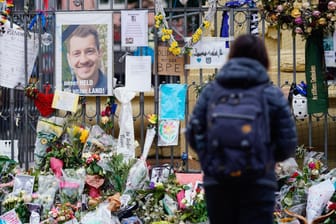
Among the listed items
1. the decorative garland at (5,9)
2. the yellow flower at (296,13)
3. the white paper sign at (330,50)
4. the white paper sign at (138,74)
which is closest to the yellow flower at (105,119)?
the white paper sign at (138,74)

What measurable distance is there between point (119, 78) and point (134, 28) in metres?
0.52

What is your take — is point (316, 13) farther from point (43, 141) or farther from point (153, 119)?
point (43, 141)

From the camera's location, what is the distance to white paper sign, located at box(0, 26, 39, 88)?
744 centimetres

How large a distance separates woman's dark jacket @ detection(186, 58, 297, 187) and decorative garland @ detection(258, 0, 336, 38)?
2.22 m

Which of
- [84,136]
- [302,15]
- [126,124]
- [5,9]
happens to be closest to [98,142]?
[84,136]

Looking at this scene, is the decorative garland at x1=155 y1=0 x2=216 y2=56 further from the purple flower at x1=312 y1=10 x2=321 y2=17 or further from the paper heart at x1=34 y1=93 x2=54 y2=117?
the paper heart at x1=34 y1=93 x2=54 y2=117

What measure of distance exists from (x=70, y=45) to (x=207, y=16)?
1.32 meters

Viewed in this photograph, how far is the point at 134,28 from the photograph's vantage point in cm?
723

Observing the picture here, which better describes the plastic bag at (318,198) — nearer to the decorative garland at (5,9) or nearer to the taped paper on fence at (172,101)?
the taped paper on fence at (172,101)

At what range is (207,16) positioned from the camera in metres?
7.09

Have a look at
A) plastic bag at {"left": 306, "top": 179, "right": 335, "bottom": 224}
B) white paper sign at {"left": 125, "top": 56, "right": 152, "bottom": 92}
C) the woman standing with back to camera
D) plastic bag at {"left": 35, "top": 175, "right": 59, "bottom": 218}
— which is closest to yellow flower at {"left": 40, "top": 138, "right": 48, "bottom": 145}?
plastic bag at {"left": 35, "top": 175, "right": 59, "bottom": 218}

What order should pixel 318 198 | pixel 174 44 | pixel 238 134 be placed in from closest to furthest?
pixel 238 134 < pixel 318 198 < pixel 174 44

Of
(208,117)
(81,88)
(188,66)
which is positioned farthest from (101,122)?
(208,117)

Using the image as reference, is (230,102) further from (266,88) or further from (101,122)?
(101,122)
